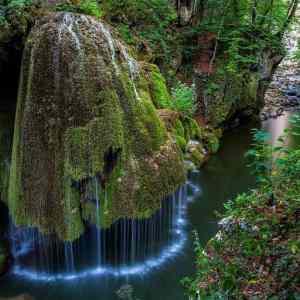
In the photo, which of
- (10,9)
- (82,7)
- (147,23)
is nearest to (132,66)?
(82,7)

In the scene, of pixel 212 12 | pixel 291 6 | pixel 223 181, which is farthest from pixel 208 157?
pixel 291 6

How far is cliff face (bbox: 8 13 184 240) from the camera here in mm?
5449

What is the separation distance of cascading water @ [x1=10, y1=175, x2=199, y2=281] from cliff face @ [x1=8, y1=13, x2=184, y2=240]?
84cm

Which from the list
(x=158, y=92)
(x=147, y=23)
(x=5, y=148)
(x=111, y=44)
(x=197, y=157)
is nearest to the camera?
(x=111, y=44)

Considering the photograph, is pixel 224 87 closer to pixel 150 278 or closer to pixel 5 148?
pixel 150 278

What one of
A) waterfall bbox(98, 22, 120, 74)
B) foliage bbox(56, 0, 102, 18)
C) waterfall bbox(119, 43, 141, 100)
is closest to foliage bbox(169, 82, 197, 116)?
waterfall bbox(119, 43, 141, 100)

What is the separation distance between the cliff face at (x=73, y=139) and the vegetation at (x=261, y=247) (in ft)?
6.98

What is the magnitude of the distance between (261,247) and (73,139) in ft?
11.1

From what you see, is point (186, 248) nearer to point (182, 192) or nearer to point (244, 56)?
point (182, 192)

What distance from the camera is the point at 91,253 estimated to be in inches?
Result: 259

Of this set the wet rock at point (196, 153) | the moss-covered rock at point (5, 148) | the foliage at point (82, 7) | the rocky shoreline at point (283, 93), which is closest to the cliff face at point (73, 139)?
the moss-covered rock at point (5, 148)

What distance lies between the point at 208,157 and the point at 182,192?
124 inches

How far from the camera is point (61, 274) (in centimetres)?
640

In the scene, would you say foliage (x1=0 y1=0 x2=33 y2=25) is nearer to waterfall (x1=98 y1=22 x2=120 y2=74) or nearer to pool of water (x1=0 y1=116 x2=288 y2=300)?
waterfall (x1=98 y1=22 x2=120 y2=74)
